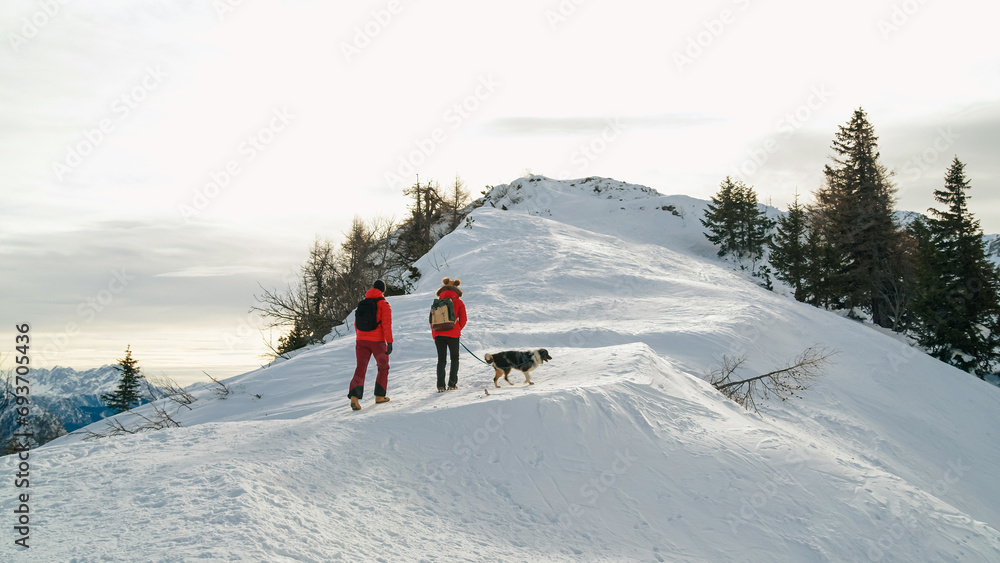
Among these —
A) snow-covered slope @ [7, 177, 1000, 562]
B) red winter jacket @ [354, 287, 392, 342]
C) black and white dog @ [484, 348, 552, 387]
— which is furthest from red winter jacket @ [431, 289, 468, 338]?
snow-covered slope @ [7, 177, 1000, 562]

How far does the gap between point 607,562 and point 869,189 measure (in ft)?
124

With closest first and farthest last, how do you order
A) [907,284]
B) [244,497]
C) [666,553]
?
[244,497], [666,553], [907,284]

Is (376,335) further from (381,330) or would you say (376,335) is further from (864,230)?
(864,230)

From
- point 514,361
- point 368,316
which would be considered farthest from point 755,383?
point 368,316

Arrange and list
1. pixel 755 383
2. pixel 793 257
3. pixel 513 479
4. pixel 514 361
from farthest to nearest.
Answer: pixel 793 257 → pixel 755 383 → pixel 514 361 → pixel 513 479

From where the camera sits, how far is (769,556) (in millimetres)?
5344

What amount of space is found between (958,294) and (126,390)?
44.1 meters

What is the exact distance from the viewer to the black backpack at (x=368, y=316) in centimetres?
894

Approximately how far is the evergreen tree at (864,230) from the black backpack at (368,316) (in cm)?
3175

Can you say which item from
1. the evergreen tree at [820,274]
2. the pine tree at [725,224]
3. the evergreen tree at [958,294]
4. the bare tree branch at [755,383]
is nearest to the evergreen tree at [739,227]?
the pine tree at [725,224]

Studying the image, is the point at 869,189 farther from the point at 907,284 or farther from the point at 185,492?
the point at 185,492

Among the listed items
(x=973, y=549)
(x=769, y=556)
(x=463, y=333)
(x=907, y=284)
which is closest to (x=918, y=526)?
(x=973, y=549)

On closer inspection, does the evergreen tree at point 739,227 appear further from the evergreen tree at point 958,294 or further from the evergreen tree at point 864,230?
the evergreen tree at point 958,294

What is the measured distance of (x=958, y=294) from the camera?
89.4 feet
